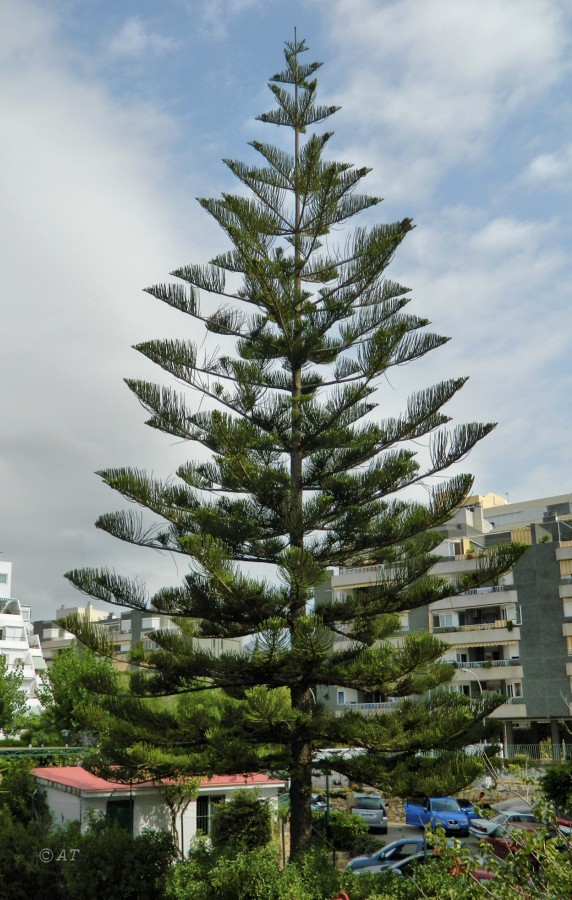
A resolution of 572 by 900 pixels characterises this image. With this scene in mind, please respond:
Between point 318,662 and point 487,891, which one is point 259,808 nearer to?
point 318,662

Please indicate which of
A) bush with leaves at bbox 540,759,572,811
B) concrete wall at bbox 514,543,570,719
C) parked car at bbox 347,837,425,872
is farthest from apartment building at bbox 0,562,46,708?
bush with leaves at bbox 540,759,572,811

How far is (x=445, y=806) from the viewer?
23297 millimetres

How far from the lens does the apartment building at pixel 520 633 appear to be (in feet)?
113

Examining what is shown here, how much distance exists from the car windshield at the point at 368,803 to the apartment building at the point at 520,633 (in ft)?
27.9

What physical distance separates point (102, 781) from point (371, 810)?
34.4 ft

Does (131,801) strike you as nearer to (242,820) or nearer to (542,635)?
(242,820)

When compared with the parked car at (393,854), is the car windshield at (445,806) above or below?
below

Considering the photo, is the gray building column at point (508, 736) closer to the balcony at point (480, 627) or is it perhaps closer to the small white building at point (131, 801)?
the balcony at point (480, 627)

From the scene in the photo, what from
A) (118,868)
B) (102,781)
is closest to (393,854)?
(102,781)

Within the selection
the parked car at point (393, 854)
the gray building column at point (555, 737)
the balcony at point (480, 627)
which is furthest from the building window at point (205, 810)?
the balcony at point (480, 627)

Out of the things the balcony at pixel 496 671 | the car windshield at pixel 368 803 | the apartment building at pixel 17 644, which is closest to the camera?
the car windshield at pixel 368 803

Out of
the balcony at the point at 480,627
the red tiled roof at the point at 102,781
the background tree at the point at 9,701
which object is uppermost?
the balcony at the point at 480,627

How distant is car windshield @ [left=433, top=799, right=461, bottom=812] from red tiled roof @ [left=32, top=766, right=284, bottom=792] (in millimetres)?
6252

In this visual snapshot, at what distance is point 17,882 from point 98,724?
10.7 feet
